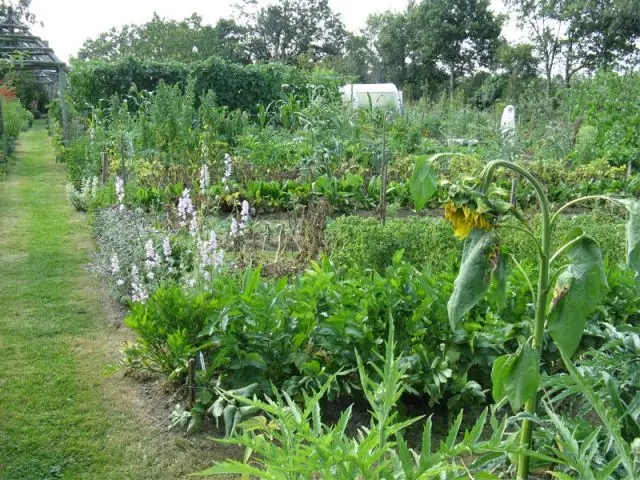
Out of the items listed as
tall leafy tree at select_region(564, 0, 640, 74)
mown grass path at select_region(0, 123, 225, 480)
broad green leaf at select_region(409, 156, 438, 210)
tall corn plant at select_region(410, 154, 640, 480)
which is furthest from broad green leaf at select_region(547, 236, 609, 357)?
tall leafy tree at select_region(564, 0, 640, 74)

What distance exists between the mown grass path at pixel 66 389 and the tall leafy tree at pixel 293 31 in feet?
146

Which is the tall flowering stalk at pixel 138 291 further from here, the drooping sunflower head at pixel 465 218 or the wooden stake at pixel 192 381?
the drooping sunflower head at pixel 465 218

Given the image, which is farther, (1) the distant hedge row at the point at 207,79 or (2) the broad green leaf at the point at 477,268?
(1) the distant hedge row at the point at 207,79

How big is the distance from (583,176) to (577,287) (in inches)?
329

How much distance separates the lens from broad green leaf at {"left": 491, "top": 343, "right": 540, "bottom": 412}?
1557mm

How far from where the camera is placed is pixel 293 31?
165 feet

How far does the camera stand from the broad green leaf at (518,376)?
1557 mm

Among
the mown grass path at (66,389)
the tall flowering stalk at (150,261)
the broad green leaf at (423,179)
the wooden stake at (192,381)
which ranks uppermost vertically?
the broad green leaf at (423,179)

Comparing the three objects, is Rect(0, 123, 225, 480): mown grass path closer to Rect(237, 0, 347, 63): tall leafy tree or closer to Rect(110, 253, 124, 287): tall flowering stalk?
Rect(110, 253, 124, 287): tall flowering stalk

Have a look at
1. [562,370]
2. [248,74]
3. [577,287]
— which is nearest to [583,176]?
[562,370]

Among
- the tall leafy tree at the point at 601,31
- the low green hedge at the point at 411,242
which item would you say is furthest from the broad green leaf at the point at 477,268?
the tall leafy tree at the point at 601,31

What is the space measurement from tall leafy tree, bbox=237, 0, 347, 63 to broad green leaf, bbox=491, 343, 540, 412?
159 feet

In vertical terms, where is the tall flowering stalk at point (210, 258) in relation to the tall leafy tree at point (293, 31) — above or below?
below

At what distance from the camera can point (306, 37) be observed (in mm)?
51031
